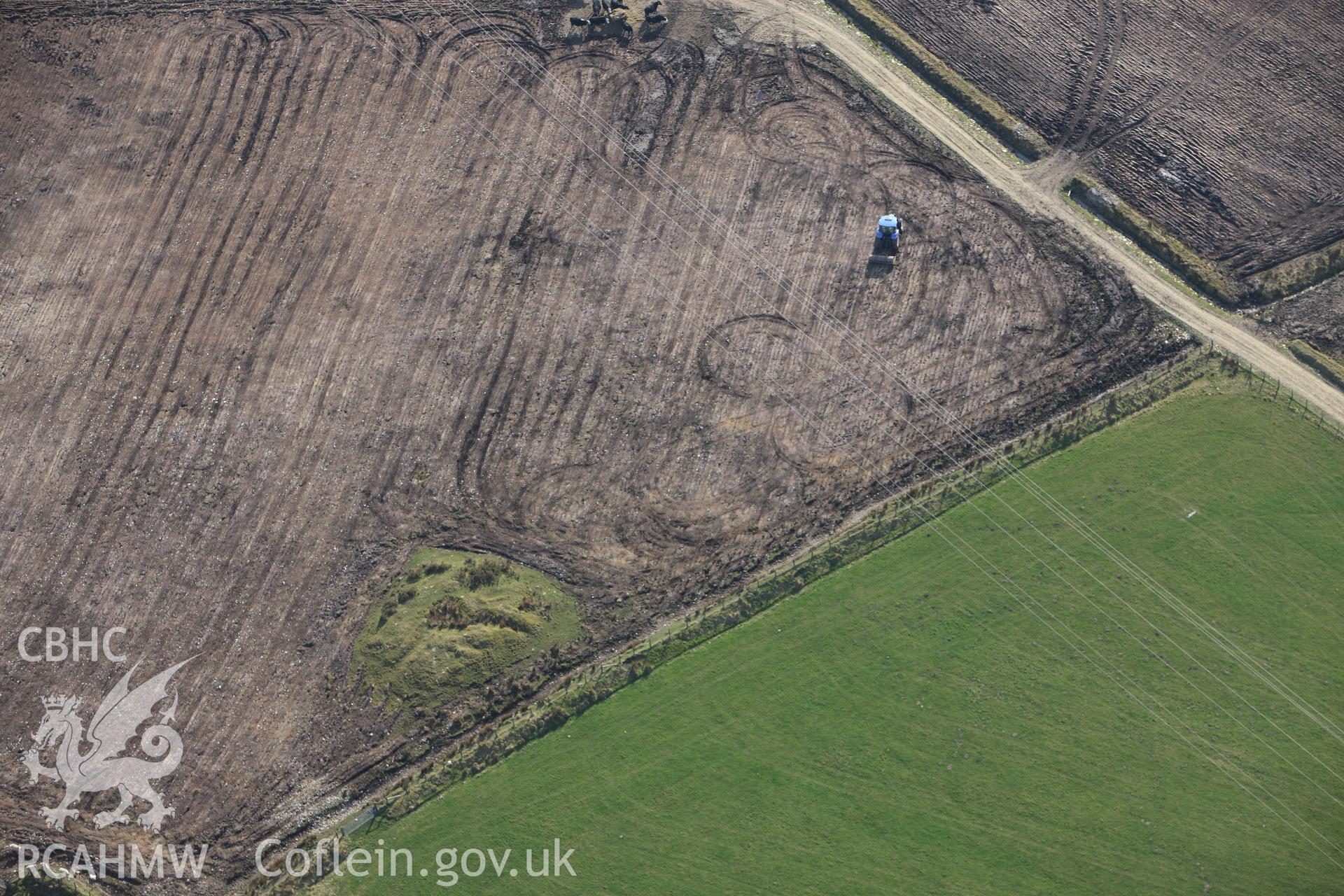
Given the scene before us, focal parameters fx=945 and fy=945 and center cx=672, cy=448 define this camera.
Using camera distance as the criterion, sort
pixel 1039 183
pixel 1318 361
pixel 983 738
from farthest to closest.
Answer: pixel 1039 183
pixel 1318 361
pixel 983 738

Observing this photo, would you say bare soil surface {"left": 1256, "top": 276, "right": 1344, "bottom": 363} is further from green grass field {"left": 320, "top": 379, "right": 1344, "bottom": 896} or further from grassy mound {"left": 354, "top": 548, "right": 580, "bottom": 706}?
grassy mound {"left": 354, "top": 548, "right": 580, "bottom": 706}

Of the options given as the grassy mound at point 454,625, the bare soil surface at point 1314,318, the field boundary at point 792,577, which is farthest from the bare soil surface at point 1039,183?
the grassy mound at point 454,625

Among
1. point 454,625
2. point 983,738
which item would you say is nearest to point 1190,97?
point 983,738

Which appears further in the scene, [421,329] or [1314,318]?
[421,329]

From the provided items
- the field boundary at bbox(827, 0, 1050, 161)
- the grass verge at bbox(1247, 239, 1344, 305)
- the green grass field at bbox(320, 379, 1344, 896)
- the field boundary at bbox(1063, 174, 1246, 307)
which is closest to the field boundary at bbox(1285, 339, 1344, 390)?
the grass verge at bbox(1247, 239, 1344, 305)

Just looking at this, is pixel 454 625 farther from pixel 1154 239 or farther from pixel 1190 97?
pixel 1190 97

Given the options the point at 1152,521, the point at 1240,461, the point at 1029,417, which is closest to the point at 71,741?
the point at 1029,417

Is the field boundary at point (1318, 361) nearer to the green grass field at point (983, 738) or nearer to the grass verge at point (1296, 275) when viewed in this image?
the grass verge at point (1296, 275)
